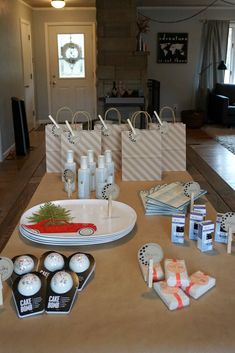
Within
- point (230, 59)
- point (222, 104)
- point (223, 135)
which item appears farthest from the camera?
point (230, 59)

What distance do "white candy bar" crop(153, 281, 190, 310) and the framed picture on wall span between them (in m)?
8.29

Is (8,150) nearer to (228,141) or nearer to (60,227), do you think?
(228,141)

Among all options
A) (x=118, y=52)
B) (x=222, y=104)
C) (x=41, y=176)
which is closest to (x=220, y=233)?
(x=41, y=176)

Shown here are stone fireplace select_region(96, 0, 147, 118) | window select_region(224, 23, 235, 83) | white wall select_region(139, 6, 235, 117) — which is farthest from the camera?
window select_region(224, 23, 235, 83)

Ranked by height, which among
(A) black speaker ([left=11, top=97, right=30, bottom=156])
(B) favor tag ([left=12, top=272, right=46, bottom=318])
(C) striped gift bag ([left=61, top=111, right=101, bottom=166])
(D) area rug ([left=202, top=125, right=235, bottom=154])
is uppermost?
(C) striped gift bag ([left=61, top=111, right=101, bottom=166])

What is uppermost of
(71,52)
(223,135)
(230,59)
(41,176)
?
(71,52)

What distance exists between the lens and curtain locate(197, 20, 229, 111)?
332 inches

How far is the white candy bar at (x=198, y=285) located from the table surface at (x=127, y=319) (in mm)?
14

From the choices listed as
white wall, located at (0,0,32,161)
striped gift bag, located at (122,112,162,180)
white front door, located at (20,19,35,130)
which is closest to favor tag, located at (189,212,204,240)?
striped gift bag, located at (122,112,162,180)

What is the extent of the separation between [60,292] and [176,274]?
27 cm

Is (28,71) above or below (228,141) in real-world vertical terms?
above

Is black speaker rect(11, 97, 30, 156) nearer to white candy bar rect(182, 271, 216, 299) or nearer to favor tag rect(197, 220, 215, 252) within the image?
favor tag rect(197, 220, 215, 252)

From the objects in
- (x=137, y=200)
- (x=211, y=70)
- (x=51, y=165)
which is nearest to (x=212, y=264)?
(x=137, y=200)

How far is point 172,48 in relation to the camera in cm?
859
